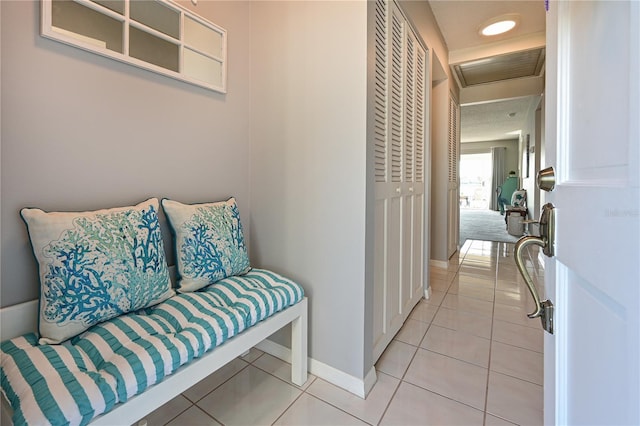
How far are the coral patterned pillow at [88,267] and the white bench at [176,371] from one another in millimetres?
109

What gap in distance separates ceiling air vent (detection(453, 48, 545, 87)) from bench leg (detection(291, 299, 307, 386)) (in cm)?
360

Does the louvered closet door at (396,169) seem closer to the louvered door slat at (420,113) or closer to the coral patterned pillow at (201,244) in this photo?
the louvered door slat at (420,113)

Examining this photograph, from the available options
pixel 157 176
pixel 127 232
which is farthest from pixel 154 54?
pixel 127 232

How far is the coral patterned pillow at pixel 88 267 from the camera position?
0.96 m

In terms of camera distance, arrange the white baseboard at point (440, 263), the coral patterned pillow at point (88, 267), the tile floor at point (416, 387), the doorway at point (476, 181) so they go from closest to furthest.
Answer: the coral patterned pillow at point (88, 267) < the tile floor at point (416, 387) < the white baseboard at point (440, 263) < the doorway at point (476, 181)

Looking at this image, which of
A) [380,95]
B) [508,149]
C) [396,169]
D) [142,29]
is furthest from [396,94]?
[508,149]

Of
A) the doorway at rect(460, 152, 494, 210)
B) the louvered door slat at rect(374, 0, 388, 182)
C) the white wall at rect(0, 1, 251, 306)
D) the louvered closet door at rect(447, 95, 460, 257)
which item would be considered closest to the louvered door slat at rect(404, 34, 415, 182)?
the louvered door slat at rect(374, 0, 388, 182)

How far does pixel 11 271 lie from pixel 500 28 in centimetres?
394

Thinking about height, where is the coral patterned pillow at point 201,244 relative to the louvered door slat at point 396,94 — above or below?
below

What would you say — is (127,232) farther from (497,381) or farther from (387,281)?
(497,381)

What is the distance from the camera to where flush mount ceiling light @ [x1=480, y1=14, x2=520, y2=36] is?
2.69 meters

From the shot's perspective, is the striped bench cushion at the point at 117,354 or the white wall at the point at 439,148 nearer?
the striped bench cushion at the point at 117,354

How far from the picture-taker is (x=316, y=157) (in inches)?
59.4

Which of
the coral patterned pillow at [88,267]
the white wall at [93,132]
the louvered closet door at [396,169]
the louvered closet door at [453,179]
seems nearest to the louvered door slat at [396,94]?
the louvered closet door at [396,169]
